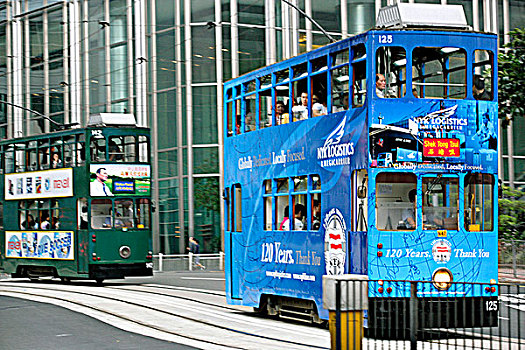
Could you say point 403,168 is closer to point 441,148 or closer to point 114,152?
point 441,148

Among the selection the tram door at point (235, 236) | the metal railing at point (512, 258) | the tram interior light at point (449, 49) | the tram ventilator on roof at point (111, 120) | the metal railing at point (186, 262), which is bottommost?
the metal railing at point (186, 262)

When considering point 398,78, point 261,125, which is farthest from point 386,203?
point 261,125

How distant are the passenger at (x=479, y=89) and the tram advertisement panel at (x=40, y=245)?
1638cm

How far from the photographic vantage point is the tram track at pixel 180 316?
13.6m

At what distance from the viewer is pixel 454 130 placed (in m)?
13.4

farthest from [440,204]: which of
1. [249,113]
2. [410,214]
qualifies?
[249,113]

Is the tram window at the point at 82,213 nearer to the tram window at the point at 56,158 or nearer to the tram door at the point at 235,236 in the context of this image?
the tram window at the point at 56,158

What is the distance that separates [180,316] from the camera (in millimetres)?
17375

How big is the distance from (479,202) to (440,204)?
568mm

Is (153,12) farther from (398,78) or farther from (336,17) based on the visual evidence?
(398,78)

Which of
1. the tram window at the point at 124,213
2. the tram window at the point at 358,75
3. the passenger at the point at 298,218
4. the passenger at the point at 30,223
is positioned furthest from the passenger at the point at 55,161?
the tram window at the point at 358,75

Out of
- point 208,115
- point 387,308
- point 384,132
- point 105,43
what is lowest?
point 387,308

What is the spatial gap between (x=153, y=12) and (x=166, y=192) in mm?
7910

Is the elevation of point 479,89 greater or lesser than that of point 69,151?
greater
